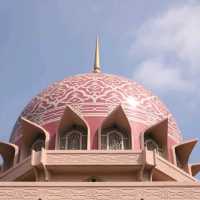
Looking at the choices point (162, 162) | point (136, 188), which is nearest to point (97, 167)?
point (162, 162)

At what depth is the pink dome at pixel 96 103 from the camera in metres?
22.1

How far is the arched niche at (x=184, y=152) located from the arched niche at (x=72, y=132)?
13.0 feet

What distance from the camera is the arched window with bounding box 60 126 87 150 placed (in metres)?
21.1

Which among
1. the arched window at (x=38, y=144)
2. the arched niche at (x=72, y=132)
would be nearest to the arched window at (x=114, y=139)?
the arched niche at (x=72, y=132)

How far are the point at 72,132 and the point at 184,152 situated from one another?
4.77 m

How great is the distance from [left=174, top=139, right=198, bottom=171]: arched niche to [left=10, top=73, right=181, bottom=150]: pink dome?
18.7 inches

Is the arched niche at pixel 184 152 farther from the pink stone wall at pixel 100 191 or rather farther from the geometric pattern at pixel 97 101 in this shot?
the pink stone wall at pixel 100 191

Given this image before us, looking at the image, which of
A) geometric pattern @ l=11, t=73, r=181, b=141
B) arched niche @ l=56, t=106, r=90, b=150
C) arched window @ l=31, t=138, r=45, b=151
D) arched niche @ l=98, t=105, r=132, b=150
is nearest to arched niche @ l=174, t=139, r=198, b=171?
geometric pattern @ l=11, t=73, r=181, b=141

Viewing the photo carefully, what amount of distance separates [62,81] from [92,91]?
2.12m

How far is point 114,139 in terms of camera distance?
2141 cm

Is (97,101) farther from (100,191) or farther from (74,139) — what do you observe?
(100,191)

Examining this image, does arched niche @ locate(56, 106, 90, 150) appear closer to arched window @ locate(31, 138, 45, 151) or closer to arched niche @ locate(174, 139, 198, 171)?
arched window @ locate(31, 138, 45, 151)

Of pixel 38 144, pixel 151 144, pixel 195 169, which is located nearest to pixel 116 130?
pixel 151 144

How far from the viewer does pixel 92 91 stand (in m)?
23.2
